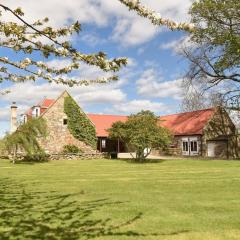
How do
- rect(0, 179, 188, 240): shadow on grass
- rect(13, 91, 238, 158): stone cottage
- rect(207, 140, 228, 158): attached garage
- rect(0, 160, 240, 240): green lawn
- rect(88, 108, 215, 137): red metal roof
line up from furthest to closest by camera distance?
rect(88, 108, 215, 137): red metal roof, rect(207, 140, 228, 158): attached garage, rect(13, 91, 238, 158): stone cottage, rect(0, 160, 240, 240): green lawn, rect(0, 179, 188, 240): shadow on grass

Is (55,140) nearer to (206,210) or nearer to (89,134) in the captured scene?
(89,134)

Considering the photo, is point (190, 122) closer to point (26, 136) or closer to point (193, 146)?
point (193, 146)

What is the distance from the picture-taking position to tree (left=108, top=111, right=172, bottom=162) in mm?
41062

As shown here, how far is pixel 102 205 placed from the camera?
13516 millimetres

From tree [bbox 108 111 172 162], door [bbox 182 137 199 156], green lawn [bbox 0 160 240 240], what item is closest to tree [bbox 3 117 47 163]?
tree [bbox 108 111 172 162]

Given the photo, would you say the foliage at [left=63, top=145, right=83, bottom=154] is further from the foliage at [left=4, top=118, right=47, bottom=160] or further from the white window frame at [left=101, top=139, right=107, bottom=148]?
the foliage at [left=4, top=118, right=47, bottom=160]

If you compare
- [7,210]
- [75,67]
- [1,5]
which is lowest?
[7,210]

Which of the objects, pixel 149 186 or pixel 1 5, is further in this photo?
pixel 149 186

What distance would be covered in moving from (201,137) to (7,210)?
1664 inches

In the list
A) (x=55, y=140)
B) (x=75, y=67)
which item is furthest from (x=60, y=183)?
(x=55, y=140)

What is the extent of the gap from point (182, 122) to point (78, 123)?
49.5ft

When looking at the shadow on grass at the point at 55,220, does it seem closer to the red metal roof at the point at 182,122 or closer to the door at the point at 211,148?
the red metal roof at the point at 182,122

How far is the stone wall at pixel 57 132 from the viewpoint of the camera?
167ft

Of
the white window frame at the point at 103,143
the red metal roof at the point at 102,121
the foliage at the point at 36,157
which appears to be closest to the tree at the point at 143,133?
the foliage at the point at 36,157
